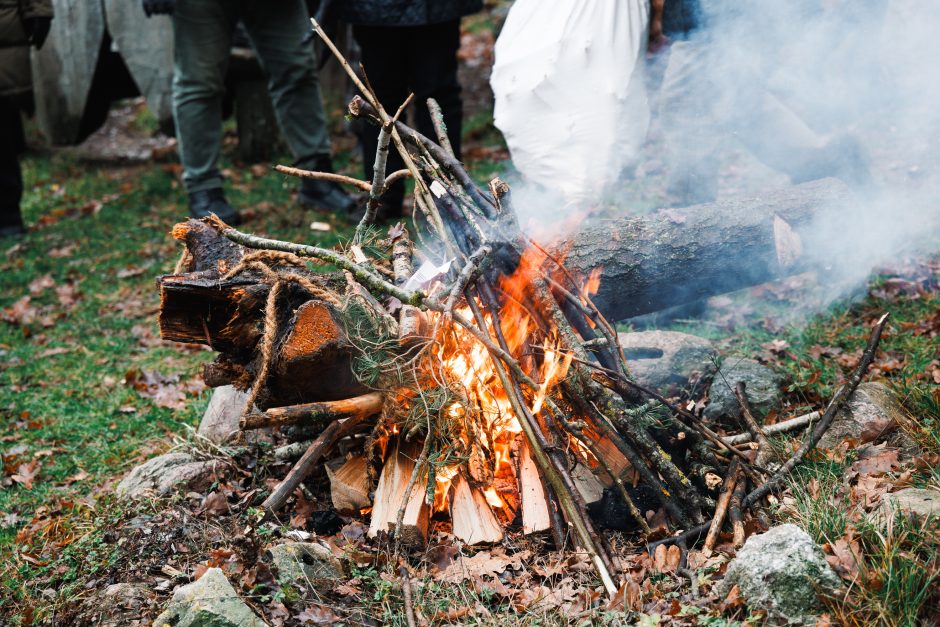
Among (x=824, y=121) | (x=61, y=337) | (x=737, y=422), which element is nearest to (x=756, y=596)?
(x=737, y=422)

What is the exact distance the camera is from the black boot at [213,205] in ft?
19.3

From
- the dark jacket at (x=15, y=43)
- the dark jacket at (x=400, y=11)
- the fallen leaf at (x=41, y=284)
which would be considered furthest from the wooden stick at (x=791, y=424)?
the dark jacket at (x=15, y=43)

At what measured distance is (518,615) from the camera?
7.73 ft

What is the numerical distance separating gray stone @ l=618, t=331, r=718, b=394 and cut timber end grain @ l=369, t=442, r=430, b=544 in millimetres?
1234

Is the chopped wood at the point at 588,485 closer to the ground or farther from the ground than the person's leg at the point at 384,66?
closer to the ground

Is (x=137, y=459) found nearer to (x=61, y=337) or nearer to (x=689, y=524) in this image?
(x=61, y=337)

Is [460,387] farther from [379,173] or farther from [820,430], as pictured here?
[820,430]

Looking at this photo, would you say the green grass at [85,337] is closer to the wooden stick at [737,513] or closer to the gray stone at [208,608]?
the gray stone at [208,608]

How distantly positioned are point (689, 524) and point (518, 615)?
701 mm

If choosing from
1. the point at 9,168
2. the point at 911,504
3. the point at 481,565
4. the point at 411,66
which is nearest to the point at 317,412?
the point at 481,565

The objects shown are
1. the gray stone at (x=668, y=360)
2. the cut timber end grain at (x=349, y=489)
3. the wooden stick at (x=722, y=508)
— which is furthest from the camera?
the gray stone at (x=668, y=360)

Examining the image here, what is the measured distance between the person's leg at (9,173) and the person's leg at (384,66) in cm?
330

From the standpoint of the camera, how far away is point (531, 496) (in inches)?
108

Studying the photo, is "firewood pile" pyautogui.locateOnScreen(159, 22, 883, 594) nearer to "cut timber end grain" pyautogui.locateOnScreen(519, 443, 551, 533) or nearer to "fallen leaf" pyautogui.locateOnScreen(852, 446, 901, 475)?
"cut timber end grain" pyautogui.locateOnScreen(519, 443, 551, 533)
